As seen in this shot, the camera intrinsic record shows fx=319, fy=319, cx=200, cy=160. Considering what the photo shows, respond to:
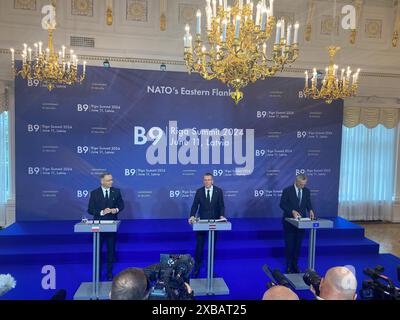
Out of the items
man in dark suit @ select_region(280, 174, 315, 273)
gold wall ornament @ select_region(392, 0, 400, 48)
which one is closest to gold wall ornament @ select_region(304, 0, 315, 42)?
gold wall ornament @ select_region(392, 0, 400, 48)

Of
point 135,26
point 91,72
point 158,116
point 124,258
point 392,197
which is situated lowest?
point 124,258

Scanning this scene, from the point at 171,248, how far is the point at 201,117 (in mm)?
2806

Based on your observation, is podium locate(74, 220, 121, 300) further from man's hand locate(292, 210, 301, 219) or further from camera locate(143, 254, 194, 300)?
man's hand locate(292, 210, 301, 219)

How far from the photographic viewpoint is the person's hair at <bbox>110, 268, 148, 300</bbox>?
169cm

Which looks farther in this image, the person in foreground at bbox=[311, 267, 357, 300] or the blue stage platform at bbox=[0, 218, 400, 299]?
the blue stage platform at bbox=[0, 218, 400, 299]

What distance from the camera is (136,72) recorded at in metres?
6.54

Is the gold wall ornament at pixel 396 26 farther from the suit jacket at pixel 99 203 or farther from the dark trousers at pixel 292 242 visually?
the suit jacket at pixel 99 203

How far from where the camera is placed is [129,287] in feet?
5.56

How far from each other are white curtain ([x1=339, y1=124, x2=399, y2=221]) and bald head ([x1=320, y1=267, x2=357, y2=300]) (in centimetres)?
709
